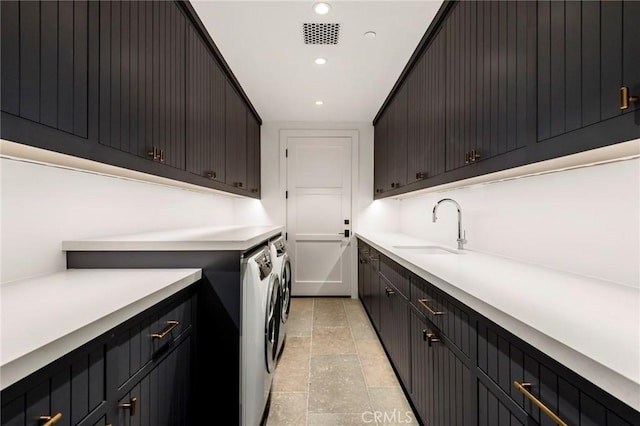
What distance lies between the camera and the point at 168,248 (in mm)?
1514

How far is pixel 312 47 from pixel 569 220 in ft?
6.74

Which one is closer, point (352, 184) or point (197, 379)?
point (197, 379)

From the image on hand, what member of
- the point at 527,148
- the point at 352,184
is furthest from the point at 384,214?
the point at 527,148

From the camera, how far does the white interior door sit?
4.48 meters

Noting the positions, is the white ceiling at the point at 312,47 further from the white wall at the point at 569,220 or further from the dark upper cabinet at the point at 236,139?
the white wall at the point at 569,220

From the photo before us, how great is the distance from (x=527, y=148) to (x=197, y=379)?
1782 mm

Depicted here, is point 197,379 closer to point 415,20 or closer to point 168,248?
point 168,248

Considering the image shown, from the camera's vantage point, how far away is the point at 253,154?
13.1 feet

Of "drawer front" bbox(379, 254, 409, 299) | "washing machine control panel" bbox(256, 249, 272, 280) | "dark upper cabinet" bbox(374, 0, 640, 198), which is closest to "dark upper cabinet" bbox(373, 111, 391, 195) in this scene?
"drawer front" bbox(379, 254, 409, 299)

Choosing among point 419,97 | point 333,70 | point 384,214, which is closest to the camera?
point 419,97

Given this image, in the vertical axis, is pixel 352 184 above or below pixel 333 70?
below

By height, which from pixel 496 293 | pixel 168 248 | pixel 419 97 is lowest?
pixel 496 293

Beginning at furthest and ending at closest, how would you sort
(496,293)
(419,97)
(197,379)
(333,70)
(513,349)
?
(333,70)
(419,97)
(197,379)
(496,293)
(513,349)

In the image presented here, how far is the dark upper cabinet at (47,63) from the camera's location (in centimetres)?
85
